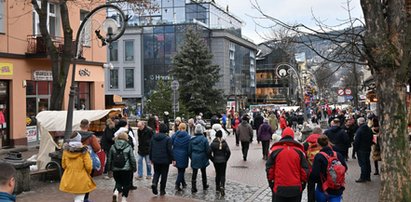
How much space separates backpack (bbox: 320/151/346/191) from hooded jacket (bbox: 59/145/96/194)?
13.7 feet

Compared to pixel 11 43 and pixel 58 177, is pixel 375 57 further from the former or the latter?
pixel 11 43

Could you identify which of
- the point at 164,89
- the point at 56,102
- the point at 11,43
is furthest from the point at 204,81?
the point at 56,102

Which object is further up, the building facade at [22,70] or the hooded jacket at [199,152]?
the building facade at [22,70]

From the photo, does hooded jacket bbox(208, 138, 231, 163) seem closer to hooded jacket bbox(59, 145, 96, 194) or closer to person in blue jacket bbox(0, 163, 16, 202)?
hooded jacket bbox(59, 145, 96, 194)

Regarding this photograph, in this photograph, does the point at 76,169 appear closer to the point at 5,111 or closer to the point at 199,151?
the point at 199,151

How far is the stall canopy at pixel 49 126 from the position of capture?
46.6 feet

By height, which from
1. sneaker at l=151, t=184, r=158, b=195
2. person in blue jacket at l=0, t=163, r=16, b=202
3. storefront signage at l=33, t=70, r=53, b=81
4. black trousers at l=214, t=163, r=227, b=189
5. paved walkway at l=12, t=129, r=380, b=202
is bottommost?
paved walkway at l=12, t=129, r=380, b=202

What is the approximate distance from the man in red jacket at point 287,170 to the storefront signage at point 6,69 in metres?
18.5

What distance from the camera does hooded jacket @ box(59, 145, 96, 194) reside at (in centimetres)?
877

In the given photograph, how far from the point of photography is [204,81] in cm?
4475

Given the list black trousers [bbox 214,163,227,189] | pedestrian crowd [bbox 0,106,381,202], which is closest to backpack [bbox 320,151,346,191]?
pedestrian crowd [bbox 0,106,381,202]

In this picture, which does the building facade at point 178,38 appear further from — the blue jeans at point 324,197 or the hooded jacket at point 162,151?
the blue jeans at point 324,197

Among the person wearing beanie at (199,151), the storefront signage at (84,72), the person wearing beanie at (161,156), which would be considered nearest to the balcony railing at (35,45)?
the storefront signage at (84,72)

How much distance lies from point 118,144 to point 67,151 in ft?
4.37
